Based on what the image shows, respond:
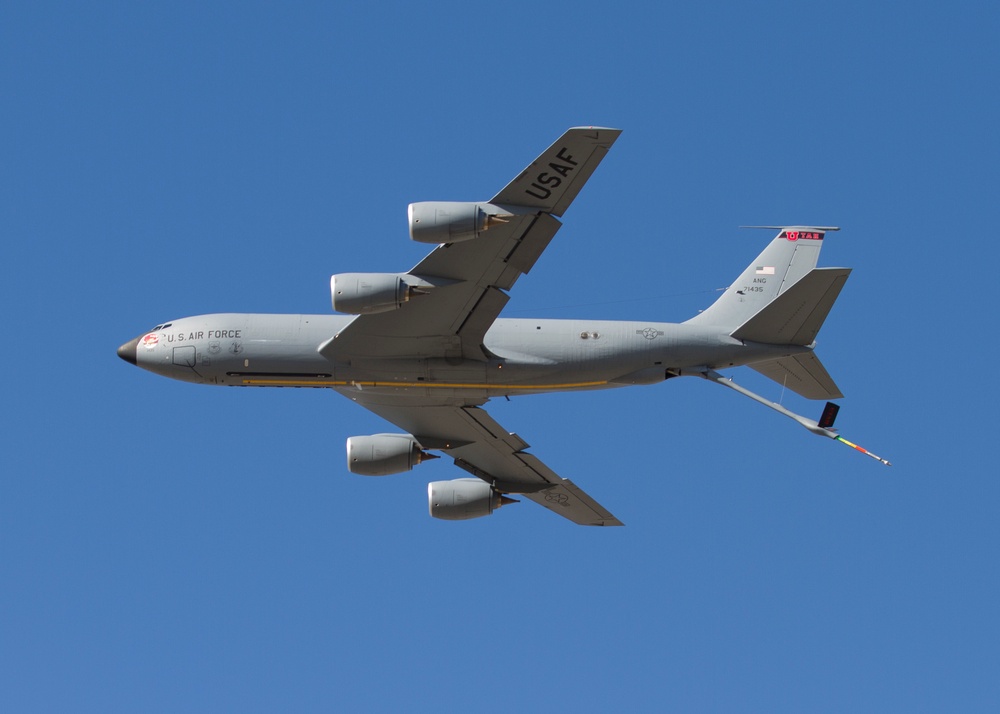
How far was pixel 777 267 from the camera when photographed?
44188mm

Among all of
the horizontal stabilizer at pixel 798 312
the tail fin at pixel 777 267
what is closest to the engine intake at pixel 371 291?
the tail fin at pixel 777 267

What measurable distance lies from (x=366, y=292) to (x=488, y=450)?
9967mm

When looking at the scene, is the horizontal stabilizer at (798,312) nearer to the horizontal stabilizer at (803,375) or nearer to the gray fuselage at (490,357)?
the gray fuselage at (490,357)

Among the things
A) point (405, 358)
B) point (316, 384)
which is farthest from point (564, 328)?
point (316, 384)

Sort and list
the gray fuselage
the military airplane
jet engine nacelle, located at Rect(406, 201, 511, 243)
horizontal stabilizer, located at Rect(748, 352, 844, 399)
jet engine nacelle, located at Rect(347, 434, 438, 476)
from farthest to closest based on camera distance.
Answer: jet engine nacelle, located at Rect(347, 434, 438, 476) < horizontal stabilizer, located at Rect(748, 352, 844, 399) < the gray fuselage < the military airplane < jet engine nacelle, located at Rect(406, 201, 511, 243)

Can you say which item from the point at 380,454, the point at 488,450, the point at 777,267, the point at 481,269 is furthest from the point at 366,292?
the point at 777,267

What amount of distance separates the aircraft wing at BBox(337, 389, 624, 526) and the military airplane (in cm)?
14

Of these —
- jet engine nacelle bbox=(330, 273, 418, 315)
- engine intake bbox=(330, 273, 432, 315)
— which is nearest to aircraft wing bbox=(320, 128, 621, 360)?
engine intake bbox=(330, 273, 432, 315)

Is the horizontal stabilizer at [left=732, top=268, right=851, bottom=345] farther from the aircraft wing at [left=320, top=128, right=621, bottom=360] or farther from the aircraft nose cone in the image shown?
the aircraft nose cone

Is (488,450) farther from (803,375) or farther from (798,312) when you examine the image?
(798,312)

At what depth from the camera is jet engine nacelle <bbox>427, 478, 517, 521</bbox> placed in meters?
47.4

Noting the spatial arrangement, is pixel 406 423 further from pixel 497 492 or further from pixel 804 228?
pixel 804 228

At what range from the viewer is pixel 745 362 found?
4138cm

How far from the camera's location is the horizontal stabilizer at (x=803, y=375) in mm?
41500
